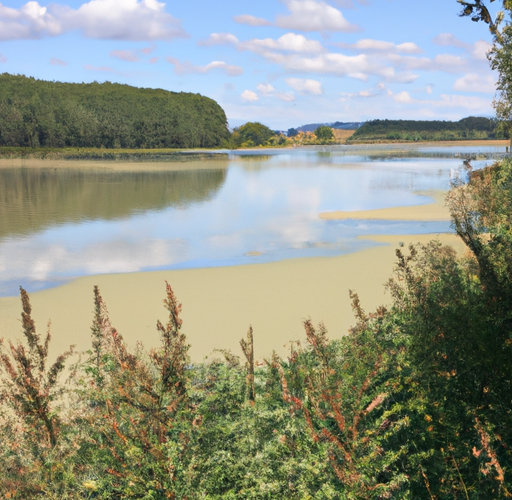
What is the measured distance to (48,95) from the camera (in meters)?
100

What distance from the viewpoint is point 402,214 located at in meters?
25.8

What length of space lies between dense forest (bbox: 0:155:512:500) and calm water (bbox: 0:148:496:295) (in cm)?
950

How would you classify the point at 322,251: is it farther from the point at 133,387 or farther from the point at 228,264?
the point at 133,387

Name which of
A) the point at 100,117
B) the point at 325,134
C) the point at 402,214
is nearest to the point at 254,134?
the point at 325,134

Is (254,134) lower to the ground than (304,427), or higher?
higher

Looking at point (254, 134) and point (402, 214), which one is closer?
point (402, 214)

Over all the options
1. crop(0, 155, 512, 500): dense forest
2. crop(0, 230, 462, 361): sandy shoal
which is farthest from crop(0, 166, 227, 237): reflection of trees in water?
crop(0, 155, 512, 500): dense forest

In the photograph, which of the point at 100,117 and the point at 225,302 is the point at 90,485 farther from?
the point at 100,117

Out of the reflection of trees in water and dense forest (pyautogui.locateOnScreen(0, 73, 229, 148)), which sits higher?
dense forest (pyautogui.locateOnScreen(0, 73, 229, 148))

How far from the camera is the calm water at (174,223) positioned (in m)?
17.4

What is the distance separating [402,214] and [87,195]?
18530mm

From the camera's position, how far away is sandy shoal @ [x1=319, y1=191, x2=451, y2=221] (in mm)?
25047

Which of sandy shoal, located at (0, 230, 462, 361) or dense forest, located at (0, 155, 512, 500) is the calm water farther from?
dense forest, located at (0, 155, 512, 500)

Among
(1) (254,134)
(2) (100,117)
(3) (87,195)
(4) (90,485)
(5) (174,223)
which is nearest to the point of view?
(4) (90,485)
